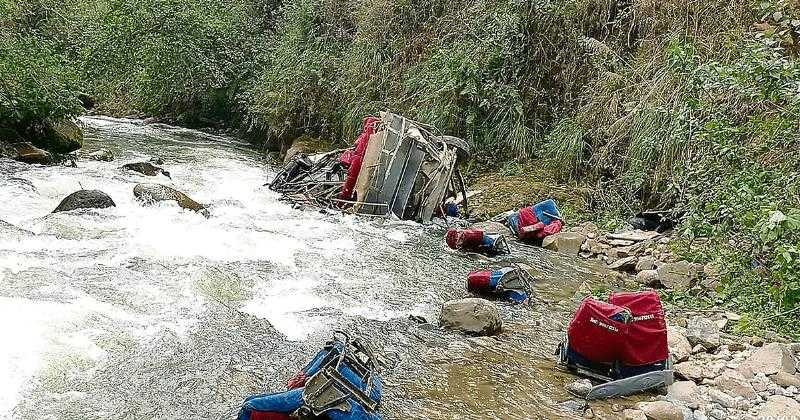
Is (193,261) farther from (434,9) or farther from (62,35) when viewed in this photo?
(62,35)

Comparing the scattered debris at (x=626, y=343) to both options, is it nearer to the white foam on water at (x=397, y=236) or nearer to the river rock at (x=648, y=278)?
the river rock at (x=648, y=278)

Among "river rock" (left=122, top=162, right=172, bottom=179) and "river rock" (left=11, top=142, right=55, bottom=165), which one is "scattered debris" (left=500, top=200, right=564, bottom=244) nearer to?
"river rock" (left=122, top=162, right=172, bottom=179)

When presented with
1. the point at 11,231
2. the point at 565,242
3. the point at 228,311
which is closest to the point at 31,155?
the point at 11,231

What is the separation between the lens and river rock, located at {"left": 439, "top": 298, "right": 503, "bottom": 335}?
6.17 metres

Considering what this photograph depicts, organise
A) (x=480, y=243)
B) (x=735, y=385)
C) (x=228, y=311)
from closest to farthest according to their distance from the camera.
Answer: (x=735, y=385) → (x=228, y=311) → (x=480, y=243)

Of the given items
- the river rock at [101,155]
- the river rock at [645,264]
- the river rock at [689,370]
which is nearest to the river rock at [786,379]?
the river rock at [689,370]

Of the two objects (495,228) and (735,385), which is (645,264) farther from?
(735,385)

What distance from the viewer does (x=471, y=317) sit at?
622 cm

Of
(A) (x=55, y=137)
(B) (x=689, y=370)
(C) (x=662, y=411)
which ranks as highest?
(B) (x=689, y=370)

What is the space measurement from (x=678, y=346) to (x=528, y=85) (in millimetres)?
9241

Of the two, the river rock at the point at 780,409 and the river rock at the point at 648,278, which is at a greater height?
the river rock at the point at 780,409

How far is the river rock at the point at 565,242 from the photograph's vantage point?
9.70m

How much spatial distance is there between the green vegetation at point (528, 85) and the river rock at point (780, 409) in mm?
954

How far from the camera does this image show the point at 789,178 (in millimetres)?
5934
